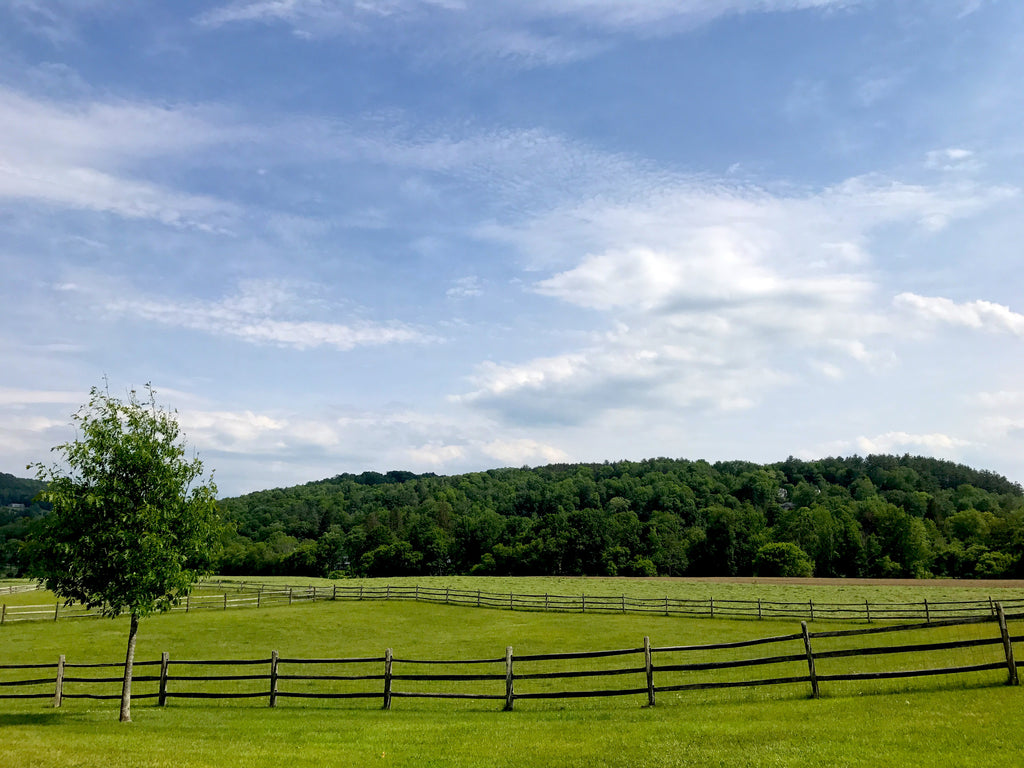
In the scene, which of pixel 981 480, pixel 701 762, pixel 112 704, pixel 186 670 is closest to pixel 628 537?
pixel 186 670

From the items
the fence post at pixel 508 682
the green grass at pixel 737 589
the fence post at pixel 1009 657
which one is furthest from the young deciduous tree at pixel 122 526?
the green grass at pixel 737 589

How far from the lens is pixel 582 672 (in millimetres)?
15508

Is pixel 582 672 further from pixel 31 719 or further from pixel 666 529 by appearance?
pixel 666 529

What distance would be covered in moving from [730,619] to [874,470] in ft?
524

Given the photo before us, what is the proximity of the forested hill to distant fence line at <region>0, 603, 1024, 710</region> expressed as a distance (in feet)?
229

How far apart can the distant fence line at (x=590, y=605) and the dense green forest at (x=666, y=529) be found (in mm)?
21504

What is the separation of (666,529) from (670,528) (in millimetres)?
2185

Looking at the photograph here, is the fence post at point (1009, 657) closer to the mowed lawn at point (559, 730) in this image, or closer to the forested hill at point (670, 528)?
the mowed lawn at point (559, 730)

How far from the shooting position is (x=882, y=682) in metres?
16.2

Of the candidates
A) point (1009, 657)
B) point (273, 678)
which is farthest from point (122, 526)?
point (1009, 657)

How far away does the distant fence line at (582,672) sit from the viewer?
14.7 metres

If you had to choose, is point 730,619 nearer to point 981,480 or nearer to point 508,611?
point 508,611

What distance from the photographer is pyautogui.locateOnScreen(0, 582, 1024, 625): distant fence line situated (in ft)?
126

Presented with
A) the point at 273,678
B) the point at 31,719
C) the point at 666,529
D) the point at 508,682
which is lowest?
the point at 31,719
